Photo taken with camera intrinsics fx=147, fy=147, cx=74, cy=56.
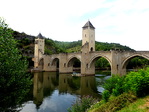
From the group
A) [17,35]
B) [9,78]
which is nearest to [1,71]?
[9,78]

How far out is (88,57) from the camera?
125 ft

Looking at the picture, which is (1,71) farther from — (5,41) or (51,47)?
(51,47)

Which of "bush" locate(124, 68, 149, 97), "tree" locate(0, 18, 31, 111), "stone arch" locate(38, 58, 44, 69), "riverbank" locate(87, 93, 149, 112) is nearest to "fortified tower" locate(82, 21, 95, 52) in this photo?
"stone arch" locate(38, 58, 44, 69)

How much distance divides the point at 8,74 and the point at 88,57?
29.6 meters

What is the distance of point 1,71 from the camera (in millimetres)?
9344

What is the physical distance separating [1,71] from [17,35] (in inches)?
2822

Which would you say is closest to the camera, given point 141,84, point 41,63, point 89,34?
point 141,84

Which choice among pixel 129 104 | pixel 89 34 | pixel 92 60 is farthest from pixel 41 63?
pixel 129 104

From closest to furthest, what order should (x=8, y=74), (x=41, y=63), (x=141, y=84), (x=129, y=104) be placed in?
(x=129, y=104) → (x=141, y=84) → (x=8, y=74) → (x=41, y=63)

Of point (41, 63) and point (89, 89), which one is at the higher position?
point (41, 63)

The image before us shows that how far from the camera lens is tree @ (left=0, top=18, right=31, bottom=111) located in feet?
30.5

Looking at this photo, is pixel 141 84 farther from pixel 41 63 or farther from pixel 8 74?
pixel 41 63

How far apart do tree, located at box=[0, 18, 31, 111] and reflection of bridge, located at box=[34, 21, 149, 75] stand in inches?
985

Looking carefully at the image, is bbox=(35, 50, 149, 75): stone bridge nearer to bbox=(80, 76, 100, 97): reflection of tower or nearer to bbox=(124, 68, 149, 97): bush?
bbox=(80, 76, 100, 97): reflection of tower
